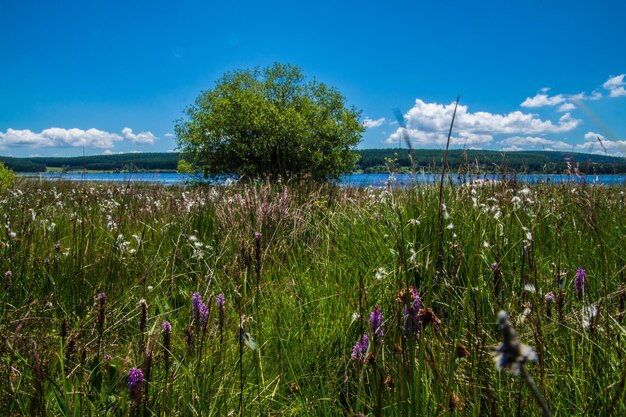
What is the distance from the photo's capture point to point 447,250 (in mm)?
3643

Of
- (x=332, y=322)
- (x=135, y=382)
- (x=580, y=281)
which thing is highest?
(x=580, y=281)

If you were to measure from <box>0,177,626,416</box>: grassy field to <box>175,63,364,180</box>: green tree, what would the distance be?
47.3ft

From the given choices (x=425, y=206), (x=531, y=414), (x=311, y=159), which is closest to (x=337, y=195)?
(x=425, y=206)

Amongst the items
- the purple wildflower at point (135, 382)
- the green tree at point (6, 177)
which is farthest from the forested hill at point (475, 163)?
the green tree at point (6, 177)

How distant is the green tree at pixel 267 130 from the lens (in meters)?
20.3

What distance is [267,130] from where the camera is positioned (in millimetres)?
20406

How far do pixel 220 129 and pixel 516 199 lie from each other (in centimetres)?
1806

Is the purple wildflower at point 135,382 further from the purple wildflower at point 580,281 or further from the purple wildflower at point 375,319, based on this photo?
the purple wildflower at point 580,281

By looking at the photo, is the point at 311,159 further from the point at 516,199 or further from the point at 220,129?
the point at 516,199

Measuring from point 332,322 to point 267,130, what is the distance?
18.4 metres

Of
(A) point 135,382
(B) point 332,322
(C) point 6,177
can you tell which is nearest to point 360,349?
(A) point 135,382

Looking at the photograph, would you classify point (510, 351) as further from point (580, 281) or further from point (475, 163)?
point (475, 163)

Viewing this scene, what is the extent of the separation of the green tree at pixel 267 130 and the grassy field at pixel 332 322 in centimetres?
1441

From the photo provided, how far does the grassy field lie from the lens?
155 centimetres
